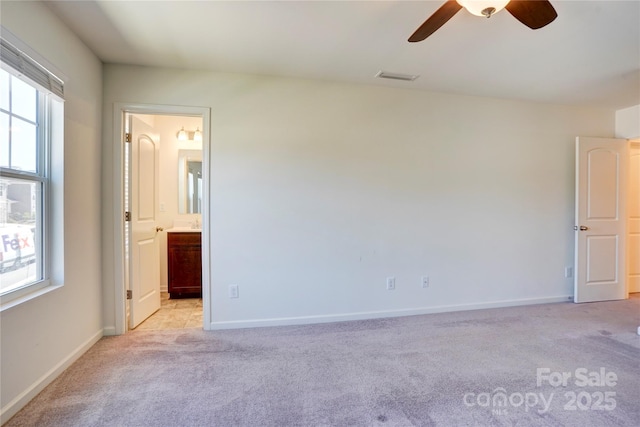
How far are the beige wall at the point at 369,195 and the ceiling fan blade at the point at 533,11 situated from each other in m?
1.66

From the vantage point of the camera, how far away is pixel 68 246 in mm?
2201

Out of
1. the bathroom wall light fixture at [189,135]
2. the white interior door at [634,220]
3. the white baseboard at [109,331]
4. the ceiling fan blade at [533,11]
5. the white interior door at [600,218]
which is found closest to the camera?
the ceiling fan blade at [533,11]

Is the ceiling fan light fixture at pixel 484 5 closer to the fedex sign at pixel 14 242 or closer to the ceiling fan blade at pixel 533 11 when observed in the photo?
the ceiling fan blade at pixel 533 11

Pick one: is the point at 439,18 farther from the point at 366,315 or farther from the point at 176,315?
the point at 176,315

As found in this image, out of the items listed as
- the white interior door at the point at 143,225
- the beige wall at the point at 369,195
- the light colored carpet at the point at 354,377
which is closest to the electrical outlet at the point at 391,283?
the beige wall at the point at 369,195

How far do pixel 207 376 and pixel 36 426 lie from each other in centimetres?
85

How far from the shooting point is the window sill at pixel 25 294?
5.58 ft

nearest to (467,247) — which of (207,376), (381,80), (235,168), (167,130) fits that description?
(381,80)

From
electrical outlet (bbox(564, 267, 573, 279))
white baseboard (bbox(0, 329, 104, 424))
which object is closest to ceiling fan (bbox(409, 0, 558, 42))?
white baseboard (bbox(0, 329, 104, 424))

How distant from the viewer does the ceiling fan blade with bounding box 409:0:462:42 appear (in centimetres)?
155

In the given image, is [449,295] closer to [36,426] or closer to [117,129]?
[36,426]

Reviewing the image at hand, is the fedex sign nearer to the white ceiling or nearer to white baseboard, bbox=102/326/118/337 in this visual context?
white baseboard, bbox=102/326/118/337

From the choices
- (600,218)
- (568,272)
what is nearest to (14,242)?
(568,272)

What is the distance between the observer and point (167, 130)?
13.5 feet
